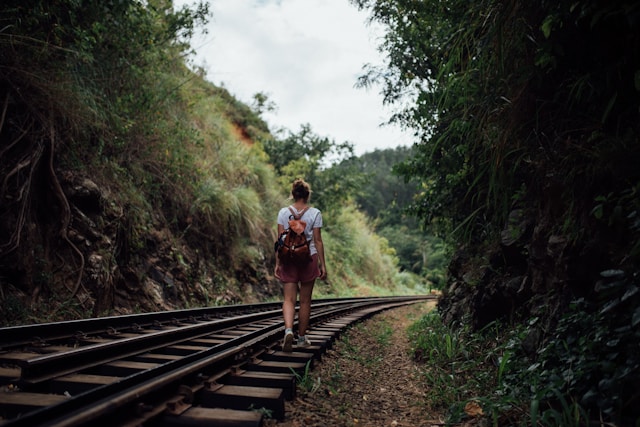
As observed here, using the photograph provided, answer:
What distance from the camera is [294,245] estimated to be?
15.1 feet

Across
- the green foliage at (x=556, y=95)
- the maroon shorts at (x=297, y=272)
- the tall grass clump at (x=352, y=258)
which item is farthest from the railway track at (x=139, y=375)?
the tall grass clump at (x=352, y=258)

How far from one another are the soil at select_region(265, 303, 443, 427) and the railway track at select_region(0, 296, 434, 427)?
0.55 ft

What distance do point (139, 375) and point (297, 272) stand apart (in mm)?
2258

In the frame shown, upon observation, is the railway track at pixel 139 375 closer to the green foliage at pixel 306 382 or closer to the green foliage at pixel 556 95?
the green foliage at pixel 306 382

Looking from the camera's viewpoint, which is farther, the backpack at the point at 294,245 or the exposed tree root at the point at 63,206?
the exposed tree root at the point at 63,206

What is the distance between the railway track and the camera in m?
2.28

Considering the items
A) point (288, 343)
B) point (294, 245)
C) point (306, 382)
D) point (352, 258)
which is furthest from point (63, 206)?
point (352, 258)

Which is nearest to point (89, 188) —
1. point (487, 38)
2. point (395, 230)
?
point (487, 38)

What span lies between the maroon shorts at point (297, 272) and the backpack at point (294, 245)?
83 millimetres

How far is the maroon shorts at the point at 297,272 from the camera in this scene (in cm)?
471

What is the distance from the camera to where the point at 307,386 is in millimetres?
3570

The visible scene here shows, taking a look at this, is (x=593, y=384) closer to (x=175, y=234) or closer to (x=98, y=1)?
(x=98, y=1)

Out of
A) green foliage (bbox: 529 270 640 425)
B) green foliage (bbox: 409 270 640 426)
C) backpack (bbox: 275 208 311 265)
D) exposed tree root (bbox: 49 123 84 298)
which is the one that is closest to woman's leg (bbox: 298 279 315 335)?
backpack (bbox: 275 208 311 265)

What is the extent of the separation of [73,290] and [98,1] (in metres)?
4.71
